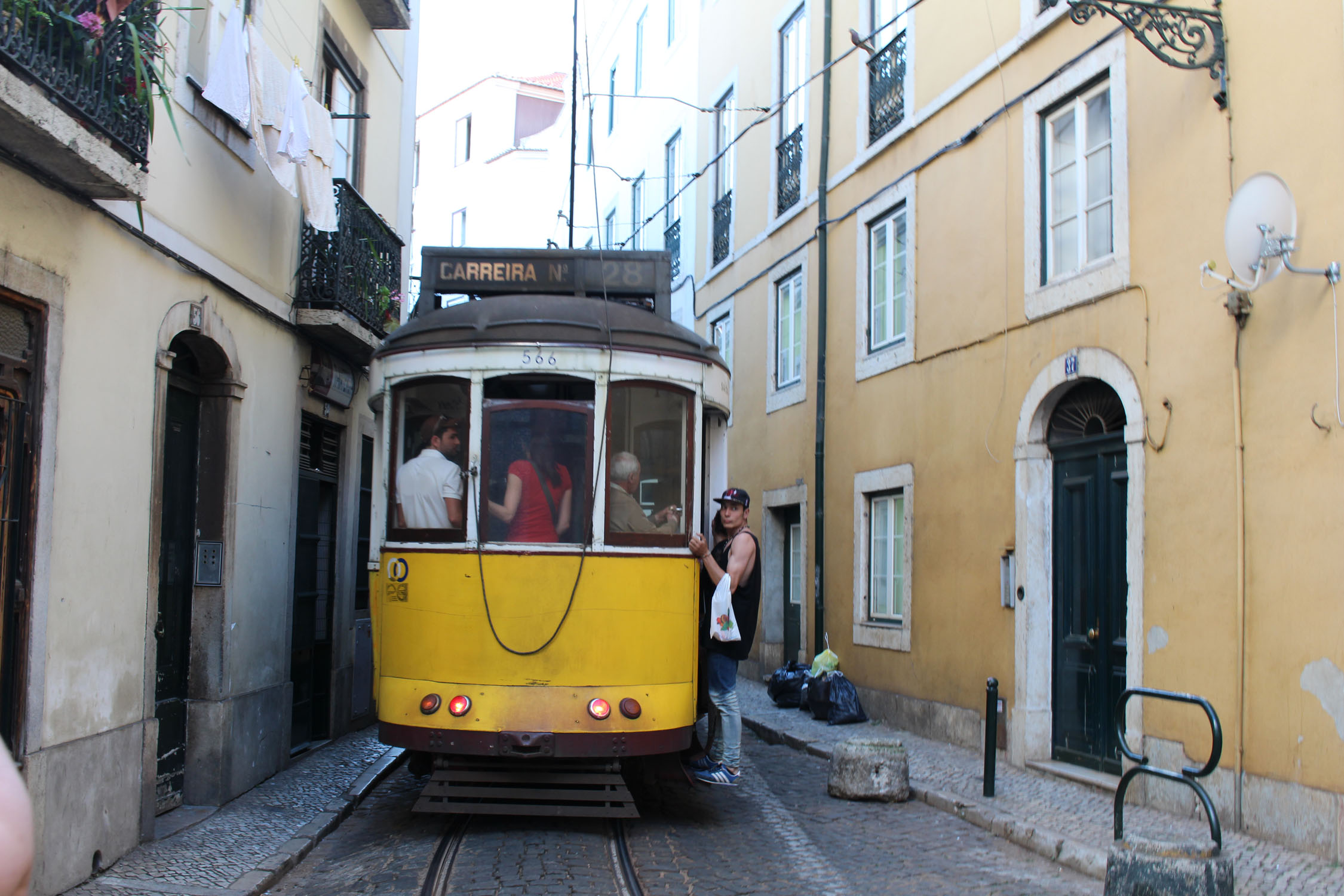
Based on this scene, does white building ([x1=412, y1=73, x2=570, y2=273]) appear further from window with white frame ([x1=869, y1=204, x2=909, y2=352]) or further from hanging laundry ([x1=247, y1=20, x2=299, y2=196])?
hanging laundry ([x1=247, y1=20, x2=299, y2=196])

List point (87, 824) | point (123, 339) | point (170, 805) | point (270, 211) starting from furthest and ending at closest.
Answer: point (270, 211) → point (170, 805) → point (123, 339) → point (87, 824)

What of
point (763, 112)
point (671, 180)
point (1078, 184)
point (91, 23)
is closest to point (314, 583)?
point (91, 23)

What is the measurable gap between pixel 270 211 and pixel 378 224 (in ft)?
6.28

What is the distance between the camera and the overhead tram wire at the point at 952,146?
8.77 metres

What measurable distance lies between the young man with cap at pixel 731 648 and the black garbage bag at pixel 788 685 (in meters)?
4.87

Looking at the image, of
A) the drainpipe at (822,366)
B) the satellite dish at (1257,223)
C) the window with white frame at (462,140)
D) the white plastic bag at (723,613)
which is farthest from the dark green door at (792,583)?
the window with white frame at (462,140)

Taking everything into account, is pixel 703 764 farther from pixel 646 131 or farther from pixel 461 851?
pixel 646 131

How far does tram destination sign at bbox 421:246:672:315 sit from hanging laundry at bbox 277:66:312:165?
5.08ft

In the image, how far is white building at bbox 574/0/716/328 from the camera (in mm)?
19344

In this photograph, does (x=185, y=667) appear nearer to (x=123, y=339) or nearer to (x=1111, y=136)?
(x=123, y=339)

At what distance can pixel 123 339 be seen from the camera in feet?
21.2

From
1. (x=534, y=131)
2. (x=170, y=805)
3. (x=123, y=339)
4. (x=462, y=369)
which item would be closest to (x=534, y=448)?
(x=462, y=369)

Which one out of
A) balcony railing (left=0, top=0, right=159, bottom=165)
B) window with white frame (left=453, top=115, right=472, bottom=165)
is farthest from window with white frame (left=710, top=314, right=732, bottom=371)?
window with white frame (left=453, top=115, right=472, bottom=165)

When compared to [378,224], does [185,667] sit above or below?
below
